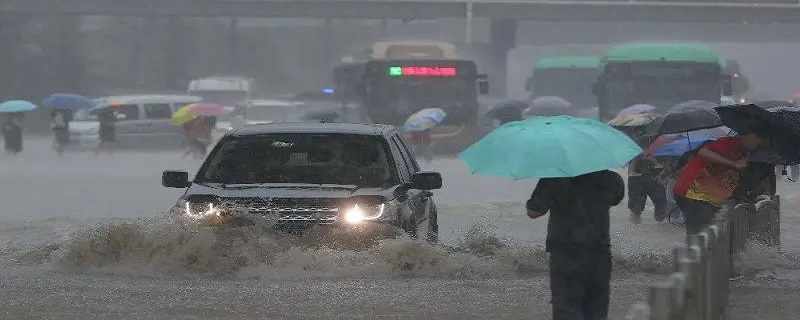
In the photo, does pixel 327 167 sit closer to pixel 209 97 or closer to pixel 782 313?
pixel 782 313

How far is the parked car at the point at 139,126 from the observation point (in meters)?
38.5

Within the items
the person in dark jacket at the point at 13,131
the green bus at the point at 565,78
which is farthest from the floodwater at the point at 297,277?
the green bus at the point at 565,78

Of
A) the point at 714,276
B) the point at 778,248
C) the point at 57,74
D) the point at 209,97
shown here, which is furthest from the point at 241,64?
the point at 714,276

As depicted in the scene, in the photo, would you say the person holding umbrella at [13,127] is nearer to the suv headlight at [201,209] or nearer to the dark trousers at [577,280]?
the suv headlight at [201,209]

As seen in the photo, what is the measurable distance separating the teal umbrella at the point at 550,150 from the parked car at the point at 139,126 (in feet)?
100

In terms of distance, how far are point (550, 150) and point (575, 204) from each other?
0.46 m

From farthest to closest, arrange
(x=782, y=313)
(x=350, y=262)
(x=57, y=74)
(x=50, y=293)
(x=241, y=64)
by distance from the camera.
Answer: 1. (x=241, y=64)
2. (x=57, y=74)
3. (x=350, y=262)
4. (x=50, y=293)
5. (x=782, y=313)

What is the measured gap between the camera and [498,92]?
63.7 metres

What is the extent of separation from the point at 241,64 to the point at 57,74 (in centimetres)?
1906

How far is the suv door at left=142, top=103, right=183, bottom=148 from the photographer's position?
38719mm

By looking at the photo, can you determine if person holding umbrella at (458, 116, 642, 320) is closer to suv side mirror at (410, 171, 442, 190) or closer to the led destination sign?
suv side mirror at (410, 171, 442, 190)

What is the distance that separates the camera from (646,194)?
60.5ft

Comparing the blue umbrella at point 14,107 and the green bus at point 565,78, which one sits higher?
the blue umbrella at point 14,107

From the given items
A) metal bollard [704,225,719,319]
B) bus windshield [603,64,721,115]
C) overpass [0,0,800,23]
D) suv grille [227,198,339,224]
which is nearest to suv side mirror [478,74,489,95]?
bus windshield [603,64,721,115]
